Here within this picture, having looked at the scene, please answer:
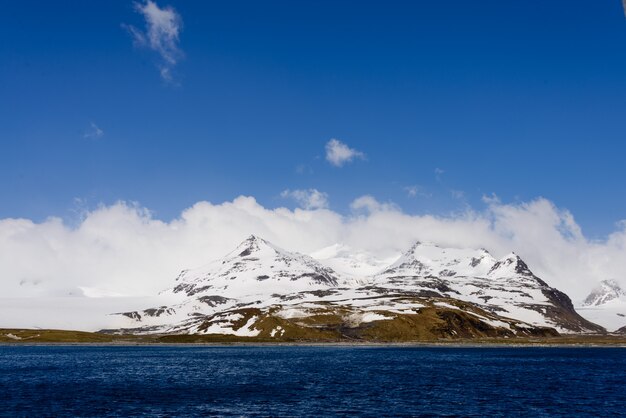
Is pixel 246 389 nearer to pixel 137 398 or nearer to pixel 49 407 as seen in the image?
pixel 137 398

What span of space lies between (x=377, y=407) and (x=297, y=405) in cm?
1003

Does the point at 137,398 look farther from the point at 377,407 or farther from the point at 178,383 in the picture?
the point at 377,407

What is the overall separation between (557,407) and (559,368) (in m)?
77.8

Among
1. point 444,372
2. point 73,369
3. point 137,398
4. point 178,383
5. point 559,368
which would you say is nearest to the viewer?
point 137,398

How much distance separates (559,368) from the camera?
15075 centimetres

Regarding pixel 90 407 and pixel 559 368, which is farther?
pixel 559 368

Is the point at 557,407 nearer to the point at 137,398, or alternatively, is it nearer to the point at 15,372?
the point at 137,398

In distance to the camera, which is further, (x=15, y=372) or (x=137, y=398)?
(x=15, y=372)

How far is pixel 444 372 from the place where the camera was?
131625 mm

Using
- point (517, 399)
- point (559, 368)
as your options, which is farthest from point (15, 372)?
point (559, 368)

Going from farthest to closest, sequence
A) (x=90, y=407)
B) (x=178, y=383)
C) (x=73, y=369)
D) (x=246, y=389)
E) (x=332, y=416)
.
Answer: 1. (x=73, y=369)
2. (x=178, y=383)
3. (x=246, y=389)
4. (x=90, y=407)
5. (x=332, y=416)

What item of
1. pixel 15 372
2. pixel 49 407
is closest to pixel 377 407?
pixel 49 407

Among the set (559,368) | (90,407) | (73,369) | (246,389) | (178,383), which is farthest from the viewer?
(559,368)

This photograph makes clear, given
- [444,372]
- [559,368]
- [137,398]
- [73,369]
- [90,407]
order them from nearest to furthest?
[90,407], [137,398], [444,372], [73,369], [559,368]
